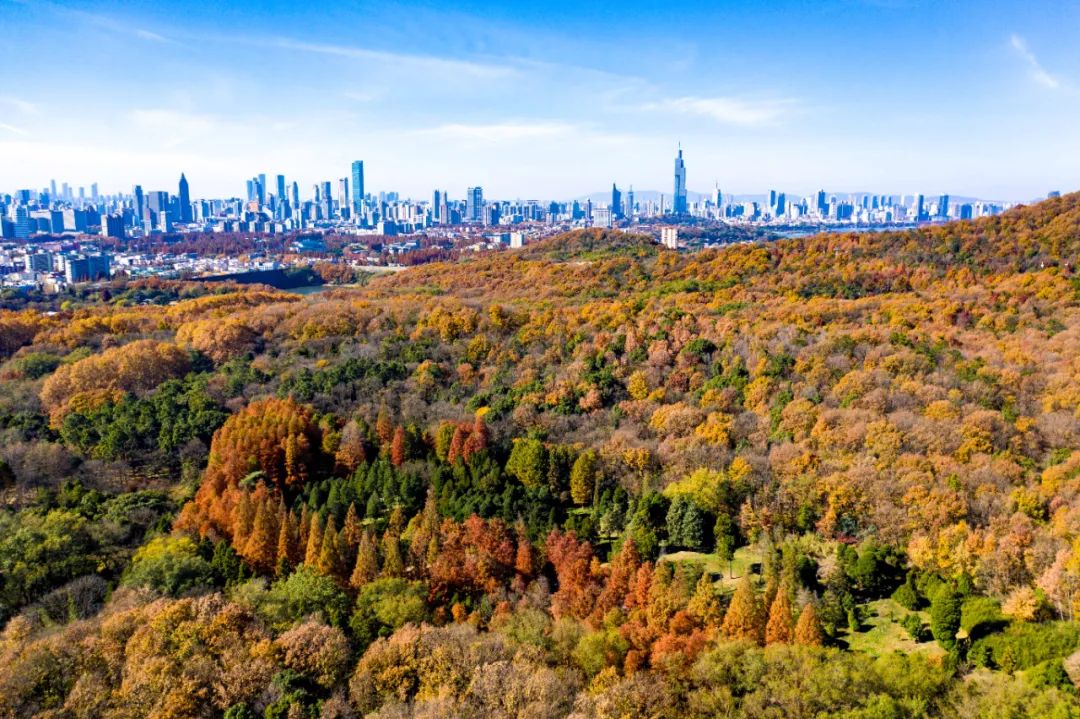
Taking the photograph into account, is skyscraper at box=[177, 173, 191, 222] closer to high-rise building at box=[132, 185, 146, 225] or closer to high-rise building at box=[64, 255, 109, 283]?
high-rise building at box=[132, 185, 146, 225]

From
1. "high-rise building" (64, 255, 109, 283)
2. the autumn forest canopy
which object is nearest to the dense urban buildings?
"high-rise building" (64, 255, 109, 283)

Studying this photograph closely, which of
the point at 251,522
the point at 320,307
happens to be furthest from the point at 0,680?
the point at 320,307

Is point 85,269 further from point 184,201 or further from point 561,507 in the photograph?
point 184,201

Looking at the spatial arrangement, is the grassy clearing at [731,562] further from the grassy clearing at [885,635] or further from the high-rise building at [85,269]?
the high-rise building at [85,269]

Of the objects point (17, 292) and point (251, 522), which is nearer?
point (251, 522)

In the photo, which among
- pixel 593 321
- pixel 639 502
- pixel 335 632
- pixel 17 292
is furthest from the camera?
pixel 17 292

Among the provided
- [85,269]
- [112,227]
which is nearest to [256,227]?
[112,227]

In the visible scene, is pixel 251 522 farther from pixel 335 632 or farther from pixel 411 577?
pixel 335 632
